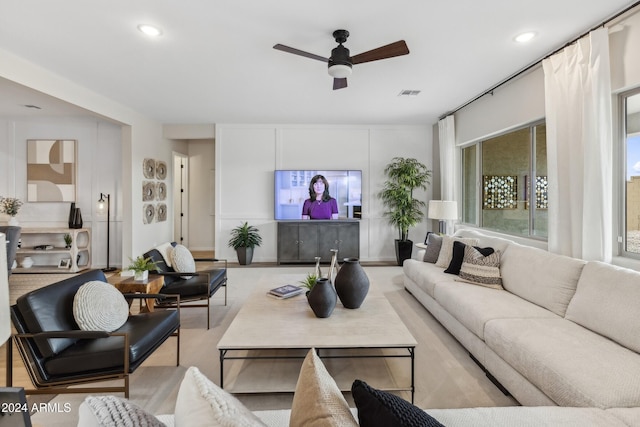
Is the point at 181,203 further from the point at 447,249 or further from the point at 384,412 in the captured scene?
the point at 384,412

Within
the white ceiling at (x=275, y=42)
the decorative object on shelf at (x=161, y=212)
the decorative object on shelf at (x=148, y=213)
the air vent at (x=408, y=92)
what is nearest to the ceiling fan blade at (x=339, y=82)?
the white ceiling at (x=275, y=42)

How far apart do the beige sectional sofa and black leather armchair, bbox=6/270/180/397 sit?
88.1 inches

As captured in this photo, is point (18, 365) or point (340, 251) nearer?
point (18, 365)

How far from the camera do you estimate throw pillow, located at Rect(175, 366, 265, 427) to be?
72 cm

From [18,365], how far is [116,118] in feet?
12.1

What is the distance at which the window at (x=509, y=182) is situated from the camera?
3779 millimetres

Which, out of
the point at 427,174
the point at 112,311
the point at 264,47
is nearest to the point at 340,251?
the point at 427,174

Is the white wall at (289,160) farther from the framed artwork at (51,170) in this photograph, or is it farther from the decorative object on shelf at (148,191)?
the framed artwork at (51,170)

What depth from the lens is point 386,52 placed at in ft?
8.77

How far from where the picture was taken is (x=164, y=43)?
3.03 m

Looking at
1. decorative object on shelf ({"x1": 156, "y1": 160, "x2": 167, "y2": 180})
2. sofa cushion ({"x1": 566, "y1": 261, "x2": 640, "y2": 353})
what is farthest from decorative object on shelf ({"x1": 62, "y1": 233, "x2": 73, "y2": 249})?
sofa cushion ({"x1": 566, "y1": 261, "x2": 640, "y2": 353})

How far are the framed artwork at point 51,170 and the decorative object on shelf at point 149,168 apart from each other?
1290 mm

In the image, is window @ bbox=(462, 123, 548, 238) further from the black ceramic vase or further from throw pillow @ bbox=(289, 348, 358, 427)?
throw pillow @ bbox=(289, 348, 358, 427)

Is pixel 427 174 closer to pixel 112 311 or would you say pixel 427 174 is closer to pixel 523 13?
pixel 523 13
